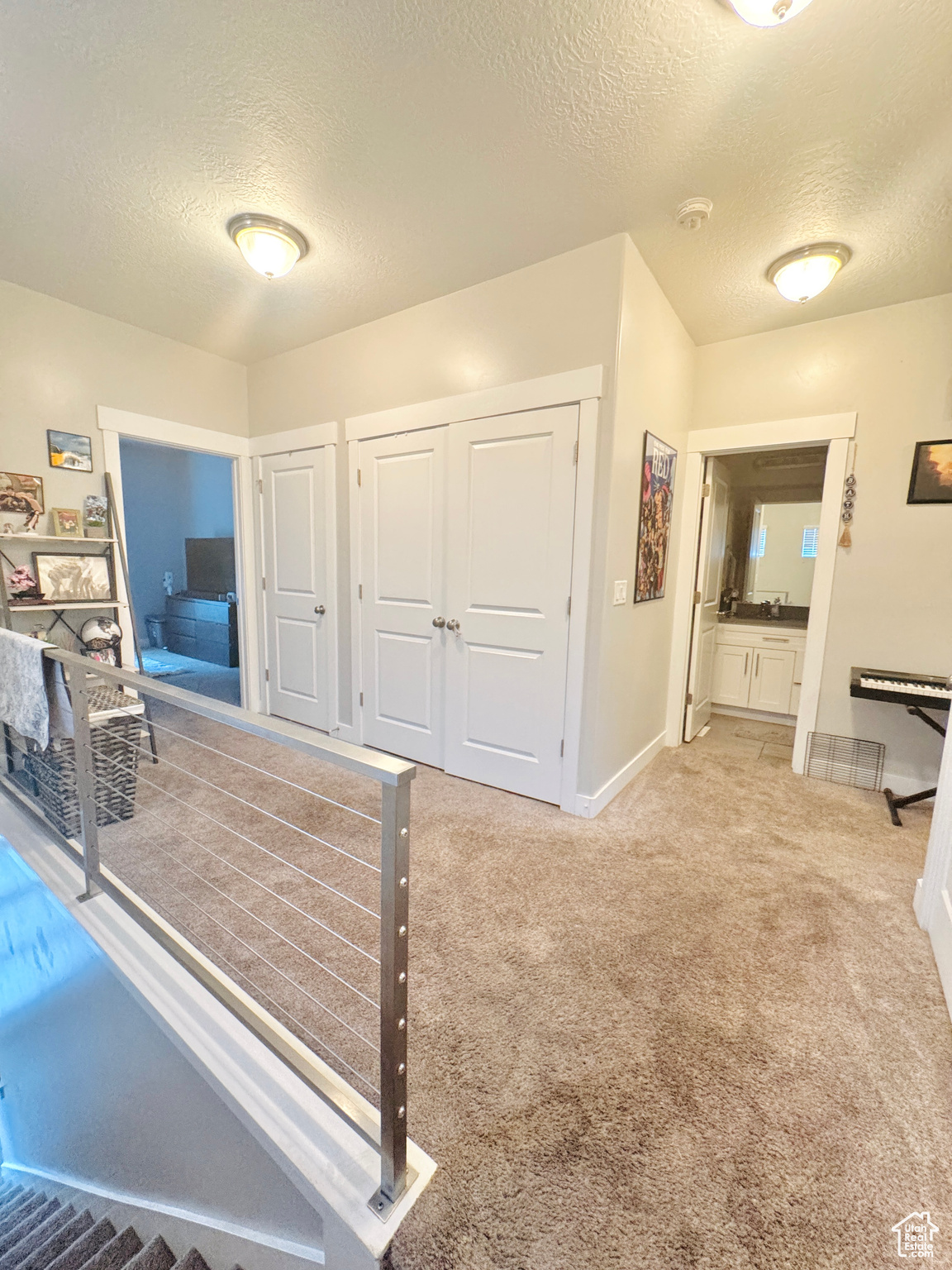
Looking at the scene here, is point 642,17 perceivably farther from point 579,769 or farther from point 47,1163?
point 47,1163

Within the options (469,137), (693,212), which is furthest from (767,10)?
(469,137)

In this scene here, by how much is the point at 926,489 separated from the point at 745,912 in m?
2.38

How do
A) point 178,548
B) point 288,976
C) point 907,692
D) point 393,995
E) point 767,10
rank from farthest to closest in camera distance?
point 178,548 → point 907,692 → point 288,976 → point 767,10 → point 393,995

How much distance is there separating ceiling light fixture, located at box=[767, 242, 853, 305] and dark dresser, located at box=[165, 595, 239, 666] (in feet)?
17.2

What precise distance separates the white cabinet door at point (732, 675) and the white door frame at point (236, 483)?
3.71 metres

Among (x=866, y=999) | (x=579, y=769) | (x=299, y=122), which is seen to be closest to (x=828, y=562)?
(x=579, y=769)

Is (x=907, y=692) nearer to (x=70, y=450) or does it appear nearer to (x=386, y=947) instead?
(x=386, y=947)

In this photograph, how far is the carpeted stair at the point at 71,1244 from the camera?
159 centimetres

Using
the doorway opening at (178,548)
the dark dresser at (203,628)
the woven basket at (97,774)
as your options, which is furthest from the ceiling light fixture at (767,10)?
the doorway opening at (178,548)

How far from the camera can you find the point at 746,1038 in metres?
1.31

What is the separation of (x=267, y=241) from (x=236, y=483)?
1.95m

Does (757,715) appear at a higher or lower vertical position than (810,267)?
lower

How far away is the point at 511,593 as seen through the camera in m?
2.53

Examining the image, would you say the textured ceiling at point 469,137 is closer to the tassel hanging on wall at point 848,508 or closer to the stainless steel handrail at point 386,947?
the tassel hanging on wall at point 848,508
